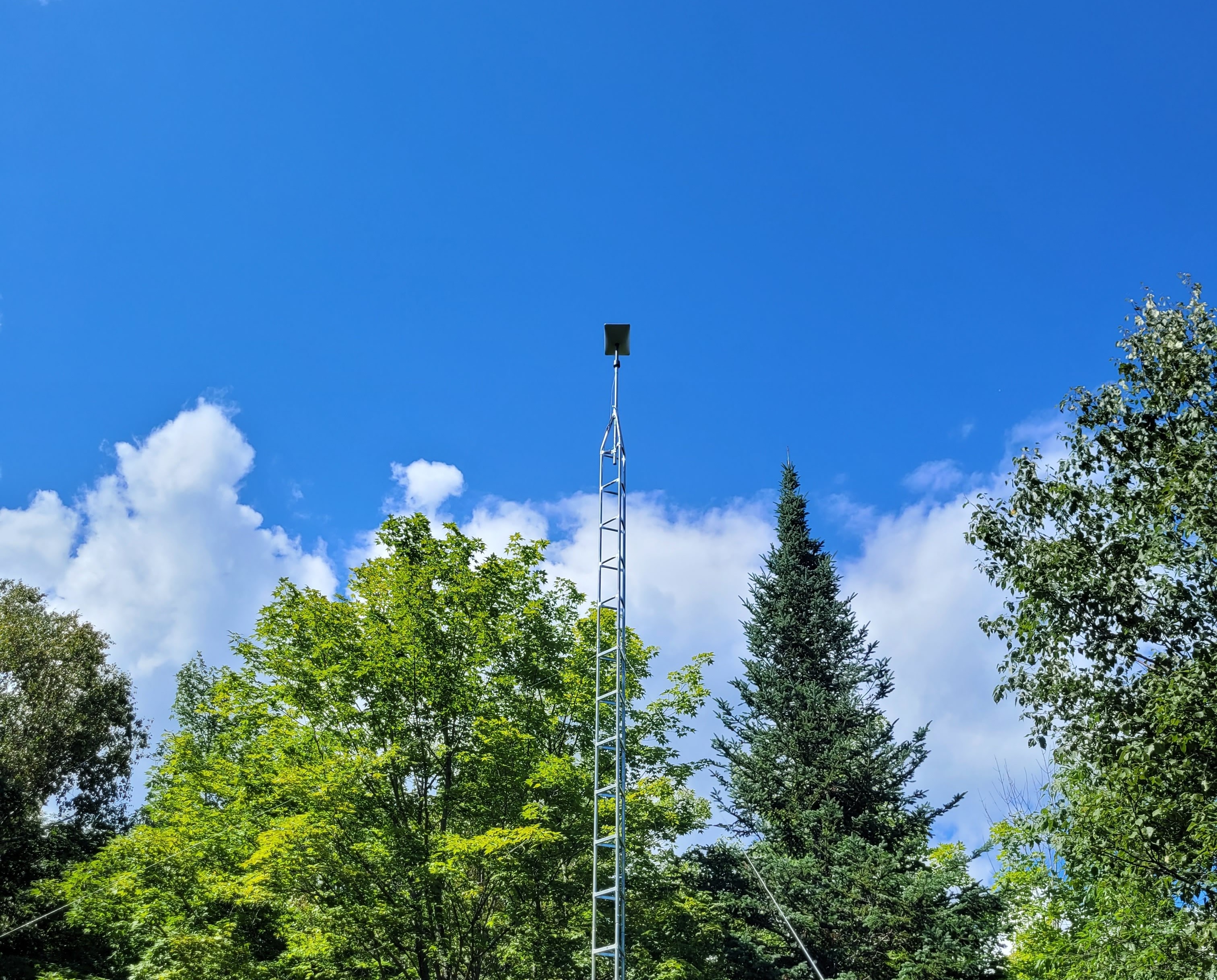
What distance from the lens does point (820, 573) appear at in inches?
1037

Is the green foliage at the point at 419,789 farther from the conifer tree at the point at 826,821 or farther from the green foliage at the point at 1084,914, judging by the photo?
the green foliage at the point at 1084,914

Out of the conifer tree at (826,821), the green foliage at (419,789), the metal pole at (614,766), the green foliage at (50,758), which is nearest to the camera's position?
the metal pole at (614,766)

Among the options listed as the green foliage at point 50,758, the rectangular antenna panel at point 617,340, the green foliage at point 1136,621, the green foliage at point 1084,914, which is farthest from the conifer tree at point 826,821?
the green foliage at point 50,758

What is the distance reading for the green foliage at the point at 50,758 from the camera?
25594 mm

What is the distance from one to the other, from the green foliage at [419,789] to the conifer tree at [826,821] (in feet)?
11.7

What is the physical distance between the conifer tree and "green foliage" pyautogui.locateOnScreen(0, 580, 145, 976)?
1915cm

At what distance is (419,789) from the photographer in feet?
59.1

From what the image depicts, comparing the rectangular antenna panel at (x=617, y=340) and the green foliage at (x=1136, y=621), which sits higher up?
the rectangular antenna panel at (x=617, y=340)

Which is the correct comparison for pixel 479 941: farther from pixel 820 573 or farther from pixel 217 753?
pixel 820 573

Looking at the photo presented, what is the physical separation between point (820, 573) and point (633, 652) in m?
9.09

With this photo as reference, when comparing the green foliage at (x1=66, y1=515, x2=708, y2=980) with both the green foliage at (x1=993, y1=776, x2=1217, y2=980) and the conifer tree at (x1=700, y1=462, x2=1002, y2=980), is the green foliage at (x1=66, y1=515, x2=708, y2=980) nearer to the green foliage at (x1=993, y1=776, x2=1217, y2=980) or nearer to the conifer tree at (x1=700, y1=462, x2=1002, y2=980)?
the conifer tree at (x1=700, y1=462, x2=1002, y2=980)

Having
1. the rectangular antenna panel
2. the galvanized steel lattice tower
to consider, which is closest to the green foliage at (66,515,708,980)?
the galvanized steel lattice tower

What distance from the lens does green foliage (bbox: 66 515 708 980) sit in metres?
16.1

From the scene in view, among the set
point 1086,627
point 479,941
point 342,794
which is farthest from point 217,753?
point 1086,627
